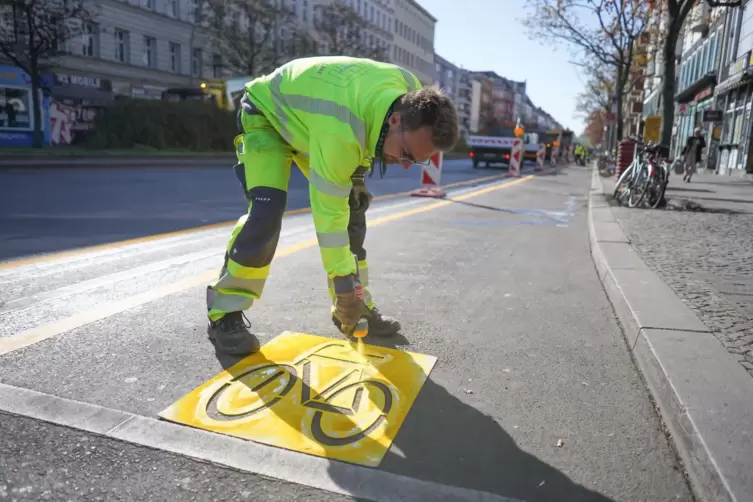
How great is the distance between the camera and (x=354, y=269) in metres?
2.52

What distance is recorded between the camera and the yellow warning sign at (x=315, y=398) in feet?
6.92

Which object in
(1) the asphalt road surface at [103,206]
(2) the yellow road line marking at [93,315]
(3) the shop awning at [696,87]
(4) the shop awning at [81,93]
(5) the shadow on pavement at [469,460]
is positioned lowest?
(5) the shadow on pavement at [469,460]

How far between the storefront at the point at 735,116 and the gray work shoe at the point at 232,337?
68.9ft

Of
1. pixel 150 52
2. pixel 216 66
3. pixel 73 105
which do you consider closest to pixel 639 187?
pixel 73 105

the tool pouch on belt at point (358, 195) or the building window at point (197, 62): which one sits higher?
the building window at point (197, 62)

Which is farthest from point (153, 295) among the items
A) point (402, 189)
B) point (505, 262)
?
point (402, 189)

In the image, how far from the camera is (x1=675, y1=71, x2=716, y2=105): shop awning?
26184 millimetres

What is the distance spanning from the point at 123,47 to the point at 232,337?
3775 centimetres

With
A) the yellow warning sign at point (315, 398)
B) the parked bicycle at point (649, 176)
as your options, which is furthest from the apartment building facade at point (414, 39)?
the yellow warning sign at point (315, 398)

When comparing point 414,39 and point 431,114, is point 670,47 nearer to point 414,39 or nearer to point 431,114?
point 431,114

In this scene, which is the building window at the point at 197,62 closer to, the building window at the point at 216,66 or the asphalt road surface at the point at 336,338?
the building window at the point at 216,66

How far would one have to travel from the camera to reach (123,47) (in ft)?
116

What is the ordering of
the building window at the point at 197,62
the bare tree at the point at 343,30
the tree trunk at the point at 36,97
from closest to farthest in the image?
the tree trunk at the point at 36,97 < the building window at the point at 197,62 < the bare tree at the point at 343,30

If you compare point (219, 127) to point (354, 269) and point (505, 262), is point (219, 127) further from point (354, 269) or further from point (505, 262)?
point (354, 269)
